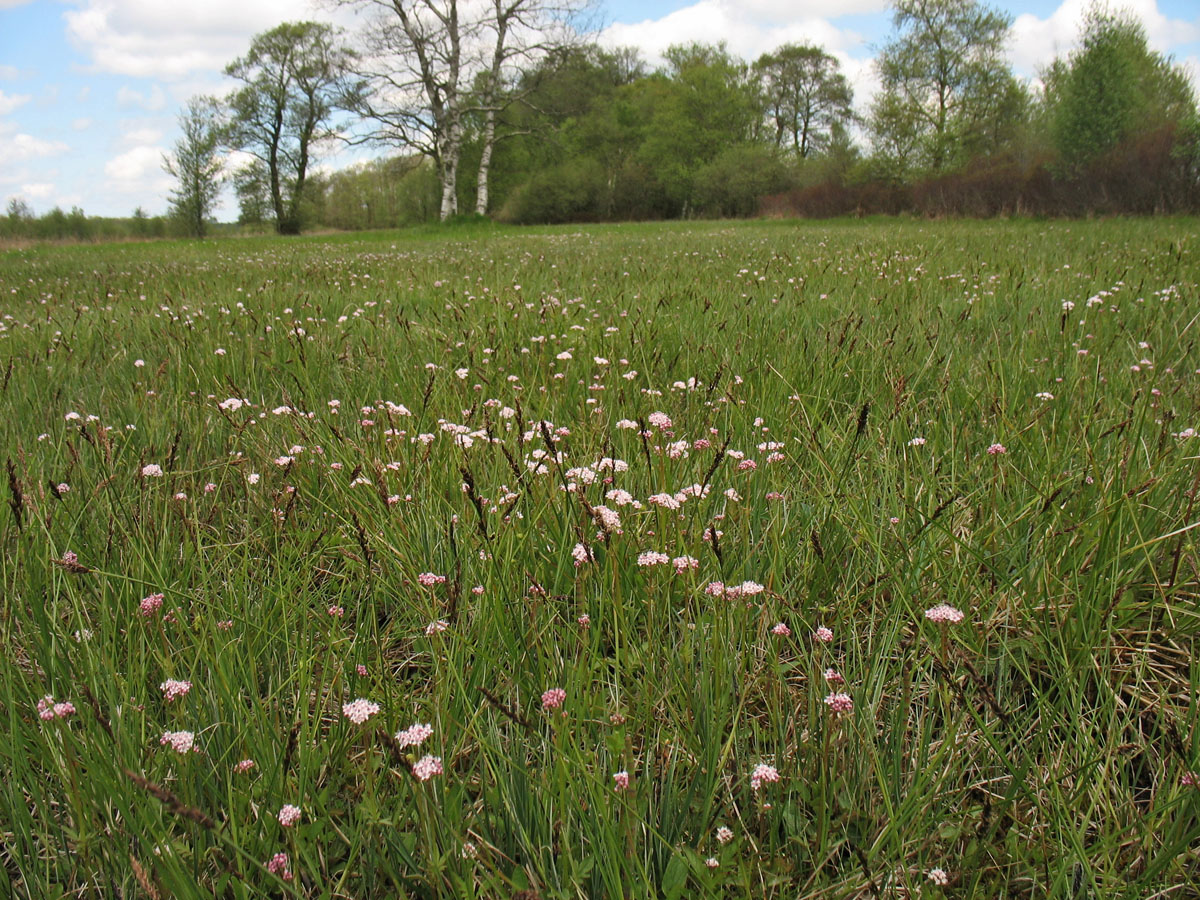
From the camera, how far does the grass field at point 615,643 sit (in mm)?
1102

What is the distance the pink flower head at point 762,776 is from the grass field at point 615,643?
2 cm

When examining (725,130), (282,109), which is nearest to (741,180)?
(725,130)

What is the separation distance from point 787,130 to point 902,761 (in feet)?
229

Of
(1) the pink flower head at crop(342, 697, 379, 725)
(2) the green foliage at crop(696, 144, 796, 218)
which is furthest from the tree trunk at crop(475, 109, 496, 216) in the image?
(1) the pink flower head at crop(342, 697, 379, 725)

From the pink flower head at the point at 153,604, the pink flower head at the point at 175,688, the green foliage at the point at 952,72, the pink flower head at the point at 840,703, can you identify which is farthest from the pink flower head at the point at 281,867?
the green foliage at the point at 952,72

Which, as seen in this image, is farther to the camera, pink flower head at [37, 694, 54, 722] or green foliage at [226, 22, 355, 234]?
green foliage at [226, 22, 355, 234]

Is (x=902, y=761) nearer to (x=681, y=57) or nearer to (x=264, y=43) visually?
(x=264, y=43)

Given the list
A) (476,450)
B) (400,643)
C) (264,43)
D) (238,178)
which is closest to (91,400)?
(476,450)

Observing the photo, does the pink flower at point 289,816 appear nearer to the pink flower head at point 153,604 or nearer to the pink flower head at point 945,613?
the pink flower head at point 153,604

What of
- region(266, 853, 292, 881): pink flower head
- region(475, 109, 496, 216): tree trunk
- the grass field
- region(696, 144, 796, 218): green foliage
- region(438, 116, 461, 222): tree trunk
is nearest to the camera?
region(266, 853, 292, 881): pink flower head

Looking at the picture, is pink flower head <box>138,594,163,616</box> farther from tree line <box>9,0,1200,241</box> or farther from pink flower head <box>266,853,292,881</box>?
tree line <box>9,0,1200,241</box>

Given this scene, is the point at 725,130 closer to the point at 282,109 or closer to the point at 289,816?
the point at 282,109

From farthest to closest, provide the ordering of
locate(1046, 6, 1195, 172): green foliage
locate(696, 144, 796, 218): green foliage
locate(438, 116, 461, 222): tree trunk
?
locate(696, 144, 796, 218): green foliage, locate(438, 116, 461, 222): tree trunk, locate(1046, 6, 1195, 172): green foliage

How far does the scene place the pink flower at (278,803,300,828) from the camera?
101cm
